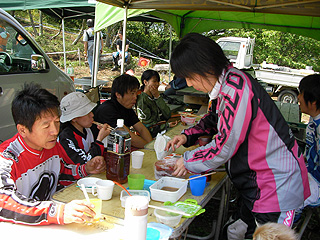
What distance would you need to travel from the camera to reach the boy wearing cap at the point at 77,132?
2.22 meters

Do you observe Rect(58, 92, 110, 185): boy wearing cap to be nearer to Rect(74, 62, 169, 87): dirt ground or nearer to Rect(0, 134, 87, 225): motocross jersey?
Rect(0, 134, 87, 225): motocross jersey

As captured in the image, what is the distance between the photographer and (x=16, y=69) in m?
3.85

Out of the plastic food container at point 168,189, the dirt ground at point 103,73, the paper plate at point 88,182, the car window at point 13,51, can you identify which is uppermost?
the car window at point 13,51

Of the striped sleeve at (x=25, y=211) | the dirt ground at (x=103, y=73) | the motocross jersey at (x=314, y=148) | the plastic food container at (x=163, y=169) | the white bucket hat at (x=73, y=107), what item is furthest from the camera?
the dirt ground at (x=103, y=73)

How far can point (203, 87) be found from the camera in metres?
1.74

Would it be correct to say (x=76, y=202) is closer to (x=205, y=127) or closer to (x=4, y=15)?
(x=205, y=127)

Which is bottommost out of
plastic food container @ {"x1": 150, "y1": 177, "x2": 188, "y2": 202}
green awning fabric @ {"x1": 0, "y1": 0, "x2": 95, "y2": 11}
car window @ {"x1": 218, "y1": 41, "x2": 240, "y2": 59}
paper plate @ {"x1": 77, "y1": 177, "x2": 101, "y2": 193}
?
paper plate @ {"x1": 77, "y1": 177, "x2": 101, "y2": 193}

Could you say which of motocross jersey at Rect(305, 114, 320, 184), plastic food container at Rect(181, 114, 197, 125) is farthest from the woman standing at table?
plastic food container at Rect(181, 114, 197, 125)

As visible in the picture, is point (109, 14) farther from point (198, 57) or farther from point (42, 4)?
point (198, 57)

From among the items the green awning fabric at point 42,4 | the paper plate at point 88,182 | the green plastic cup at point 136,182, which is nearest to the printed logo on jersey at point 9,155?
the paper plate at point 88,182

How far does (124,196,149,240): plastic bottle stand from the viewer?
109cm

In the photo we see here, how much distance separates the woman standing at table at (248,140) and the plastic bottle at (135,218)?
653 mm

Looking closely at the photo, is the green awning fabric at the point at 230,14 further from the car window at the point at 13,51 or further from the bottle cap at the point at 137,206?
the bottle cap at the point at 137,206

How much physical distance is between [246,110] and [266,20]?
21.2 feet
